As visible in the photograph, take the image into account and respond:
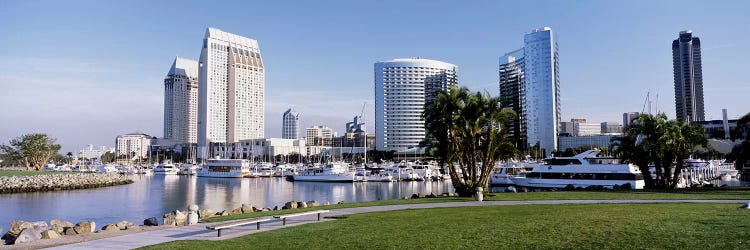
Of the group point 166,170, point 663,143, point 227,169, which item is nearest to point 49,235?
point 663,143

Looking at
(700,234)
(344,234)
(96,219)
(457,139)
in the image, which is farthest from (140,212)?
(700,234)

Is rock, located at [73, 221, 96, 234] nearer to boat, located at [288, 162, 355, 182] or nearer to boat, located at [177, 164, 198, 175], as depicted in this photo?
boat, located at [288, 162, 355, 182]

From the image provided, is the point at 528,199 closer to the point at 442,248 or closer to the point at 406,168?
the point at 442,248

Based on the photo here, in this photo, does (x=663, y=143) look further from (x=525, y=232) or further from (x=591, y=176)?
(x=525, y=232)

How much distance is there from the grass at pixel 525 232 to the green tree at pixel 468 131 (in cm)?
1474

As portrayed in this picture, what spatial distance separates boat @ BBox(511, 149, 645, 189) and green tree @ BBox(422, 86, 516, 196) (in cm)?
3005

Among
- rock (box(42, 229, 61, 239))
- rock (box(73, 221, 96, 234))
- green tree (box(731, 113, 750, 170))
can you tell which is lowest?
rock (box(73, 221, 96, 234))

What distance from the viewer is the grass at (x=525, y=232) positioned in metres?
12.8

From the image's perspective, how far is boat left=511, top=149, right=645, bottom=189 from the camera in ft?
202

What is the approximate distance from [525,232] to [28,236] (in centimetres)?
1492

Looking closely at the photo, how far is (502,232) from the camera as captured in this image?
14969 millimetres

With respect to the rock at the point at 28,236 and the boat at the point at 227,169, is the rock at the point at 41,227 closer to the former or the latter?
the rock at the point at 28,236

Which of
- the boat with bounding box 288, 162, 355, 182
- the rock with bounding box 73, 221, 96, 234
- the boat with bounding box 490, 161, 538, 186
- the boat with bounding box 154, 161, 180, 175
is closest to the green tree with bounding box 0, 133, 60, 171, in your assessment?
the boat with bounding box 154, 161, 180, 175

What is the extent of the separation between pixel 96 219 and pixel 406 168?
80839 mm
